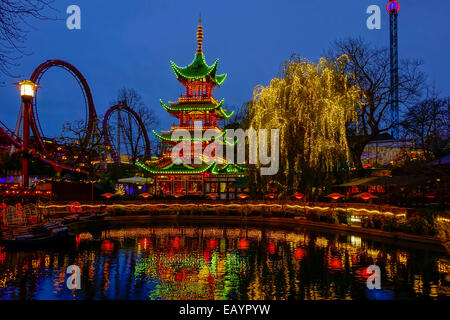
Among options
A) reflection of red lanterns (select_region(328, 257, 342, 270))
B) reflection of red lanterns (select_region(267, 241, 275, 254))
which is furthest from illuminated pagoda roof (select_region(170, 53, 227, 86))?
reflection of red lanterns (select_region(328, 257, 342, 270))

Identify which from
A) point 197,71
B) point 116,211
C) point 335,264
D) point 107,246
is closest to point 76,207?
point 116,211

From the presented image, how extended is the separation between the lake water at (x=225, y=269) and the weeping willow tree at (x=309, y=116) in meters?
6.54

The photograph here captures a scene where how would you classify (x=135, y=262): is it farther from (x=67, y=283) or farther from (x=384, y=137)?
(x=384, y=137)

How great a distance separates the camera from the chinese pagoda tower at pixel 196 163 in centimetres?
4362

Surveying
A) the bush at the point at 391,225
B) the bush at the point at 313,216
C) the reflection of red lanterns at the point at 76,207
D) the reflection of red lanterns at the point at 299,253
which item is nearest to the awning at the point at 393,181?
the bush at the point at 313,216

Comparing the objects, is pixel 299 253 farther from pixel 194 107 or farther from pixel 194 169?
pixel 194 107

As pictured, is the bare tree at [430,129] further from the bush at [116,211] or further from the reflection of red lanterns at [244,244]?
the bush at [116,211]

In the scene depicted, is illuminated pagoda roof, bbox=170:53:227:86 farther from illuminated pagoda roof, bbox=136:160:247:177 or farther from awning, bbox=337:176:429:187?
awning, bbox=337:176:429:187

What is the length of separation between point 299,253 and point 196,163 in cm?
2989

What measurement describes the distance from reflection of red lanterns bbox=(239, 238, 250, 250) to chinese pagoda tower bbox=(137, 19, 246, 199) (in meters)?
21.7
